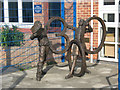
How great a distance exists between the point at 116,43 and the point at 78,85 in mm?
2842

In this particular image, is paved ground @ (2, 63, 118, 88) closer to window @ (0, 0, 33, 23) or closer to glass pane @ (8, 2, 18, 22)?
window @ (0, 0, 33, 23)

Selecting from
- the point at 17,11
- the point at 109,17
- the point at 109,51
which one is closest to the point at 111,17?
the point at 109,17

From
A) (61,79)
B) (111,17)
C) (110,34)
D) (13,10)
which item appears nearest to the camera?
(61,79)

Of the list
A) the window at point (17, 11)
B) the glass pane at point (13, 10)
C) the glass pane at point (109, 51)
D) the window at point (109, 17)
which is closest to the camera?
the window at point (109, 17)

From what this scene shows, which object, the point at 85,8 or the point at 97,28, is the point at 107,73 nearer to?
the point at 97,28

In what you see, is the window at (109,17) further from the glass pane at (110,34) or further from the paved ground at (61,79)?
the paved ground at (61,79)

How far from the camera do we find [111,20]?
28.0ft

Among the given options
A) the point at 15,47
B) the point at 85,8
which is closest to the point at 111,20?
the point at 85,8

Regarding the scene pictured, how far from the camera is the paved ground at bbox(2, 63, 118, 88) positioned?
20.5 feet

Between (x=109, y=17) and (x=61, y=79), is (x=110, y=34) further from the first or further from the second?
(x=61, y=79)

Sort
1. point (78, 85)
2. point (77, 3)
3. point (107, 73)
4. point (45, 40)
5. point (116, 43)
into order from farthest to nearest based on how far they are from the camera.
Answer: point (77, 3) → point (116, 43) → point (107, 73) → point (45, 40) → point (78, 85)

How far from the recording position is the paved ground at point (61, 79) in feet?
20.5

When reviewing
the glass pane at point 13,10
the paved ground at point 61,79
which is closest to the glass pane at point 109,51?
the paved ground at point 61,79

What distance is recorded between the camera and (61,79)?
269 inches
